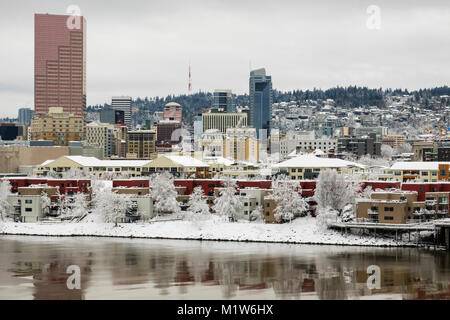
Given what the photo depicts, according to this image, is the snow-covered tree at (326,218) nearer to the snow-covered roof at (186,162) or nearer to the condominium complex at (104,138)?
the snow-covered roof at (186,162)

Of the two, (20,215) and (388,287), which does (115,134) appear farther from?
(388,287)

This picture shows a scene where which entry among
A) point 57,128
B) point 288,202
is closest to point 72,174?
point 288,202

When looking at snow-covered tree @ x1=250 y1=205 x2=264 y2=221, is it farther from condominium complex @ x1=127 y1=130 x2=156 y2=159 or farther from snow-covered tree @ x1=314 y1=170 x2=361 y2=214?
condominium complex @ x1=127 y1=130 x2=156 y2=159

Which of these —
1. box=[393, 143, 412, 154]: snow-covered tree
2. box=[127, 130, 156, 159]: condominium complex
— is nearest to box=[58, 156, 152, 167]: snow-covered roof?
box=[127, 130, 156, 159]: condominium complex

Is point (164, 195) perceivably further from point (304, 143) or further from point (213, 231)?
point (304, 143)

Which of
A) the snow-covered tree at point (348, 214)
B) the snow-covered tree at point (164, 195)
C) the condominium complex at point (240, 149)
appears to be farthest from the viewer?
the condominium complex at point (240, 149)

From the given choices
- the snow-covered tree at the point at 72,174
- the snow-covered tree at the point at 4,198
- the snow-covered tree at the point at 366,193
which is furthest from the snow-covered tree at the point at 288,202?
the snow-covered tree at the point at 72,174

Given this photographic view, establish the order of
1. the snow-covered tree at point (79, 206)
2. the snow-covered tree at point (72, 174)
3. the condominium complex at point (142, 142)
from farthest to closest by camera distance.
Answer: the condominium complex at point (142, 142) < the snow-covered tree at point (72, 174) < the snow-covered tree at point (79, 206)

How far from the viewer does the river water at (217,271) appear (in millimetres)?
36062

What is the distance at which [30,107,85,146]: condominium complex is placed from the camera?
150125 mm

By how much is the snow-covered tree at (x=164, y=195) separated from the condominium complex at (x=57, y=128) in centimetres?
8752

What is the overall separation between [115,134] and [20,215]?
132884mm

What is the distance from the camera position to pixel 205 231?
187 ft
